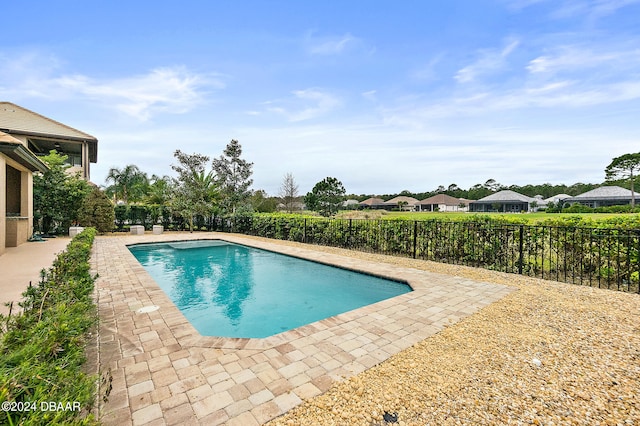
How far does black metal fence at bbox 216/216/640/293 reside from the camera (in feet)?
21.1

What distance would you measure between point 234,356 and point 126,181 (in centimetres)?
3924

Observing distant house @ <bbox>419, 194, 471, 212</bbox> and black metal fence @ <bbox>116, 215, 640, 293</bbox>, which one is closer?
black metal fence @ <bbox>116, 215, 640, 293</bbox>

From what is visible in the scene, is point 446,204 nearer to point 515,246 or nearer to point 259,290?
point 515,246

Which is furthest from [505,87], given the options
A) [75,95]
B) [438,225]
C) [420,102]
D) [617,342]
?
[75,95]

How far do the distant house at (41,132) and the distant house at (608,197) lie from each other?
68.6m

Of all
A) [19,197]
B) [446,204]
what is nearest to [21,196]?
[19,197]

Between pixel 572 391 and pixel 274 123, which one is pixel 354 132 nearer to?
pixel 274 123

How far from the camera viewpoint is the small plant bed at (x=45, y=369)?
54.4 inches

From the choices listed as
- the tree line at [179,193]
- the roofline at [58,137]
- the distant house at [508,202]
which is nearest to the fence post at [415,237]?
the tree line at [179,193]

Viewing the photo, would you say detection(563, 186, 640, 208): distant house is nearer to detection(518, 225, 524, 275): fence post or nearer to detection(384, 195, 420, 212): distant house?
detection(384, 195, 420, 212): distant house

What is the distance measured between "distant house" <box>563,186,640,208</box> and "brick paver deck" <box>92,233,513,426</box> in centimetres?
6080

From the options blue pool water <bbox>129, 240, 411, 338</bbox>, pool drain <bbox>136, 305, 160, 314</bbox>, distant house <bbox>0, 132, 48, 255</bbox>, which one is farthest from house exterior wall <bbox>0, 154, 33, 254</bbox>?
pool drain <bbox>136, 305, 160, 314</bbox>

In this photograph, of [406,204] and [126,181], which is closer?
[126,181]

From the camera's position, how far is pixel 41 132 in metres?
19.3
